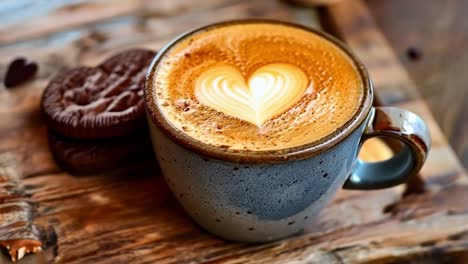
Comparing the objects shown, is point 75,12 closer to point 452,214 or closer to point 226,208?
point 226,208

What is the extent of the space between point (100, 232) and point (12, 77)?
0.35 metres

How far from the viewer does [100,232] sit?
2.80 ft

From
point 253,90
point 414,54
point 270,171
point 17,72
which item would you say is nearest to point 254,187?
point 270,171

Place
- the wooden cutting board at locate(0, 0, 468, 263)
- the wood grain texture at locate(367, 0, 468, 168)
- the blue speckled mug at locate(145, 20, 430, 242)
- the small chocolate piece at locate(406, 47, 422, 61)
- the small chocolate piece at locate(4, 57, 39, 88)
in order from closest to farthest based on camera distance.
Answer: the blue speckled mug at locate(145, 20, 430, 242), the wooden cutting board at locate(0, 0, 468, 263), the small chocolate piece at locate(4, 57, 39, 88), the wood grain texture at locate(367, 0, 468, 168), the small chocolate piece at locate(406, 47, 422, 61)

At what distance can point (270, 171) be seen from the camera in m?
0.70

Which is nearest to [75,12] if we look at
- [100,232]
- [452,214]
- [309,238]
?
[100,232]

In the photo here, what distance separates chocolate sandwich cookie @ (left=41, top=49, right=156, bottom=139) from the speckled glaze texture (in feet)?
0.43

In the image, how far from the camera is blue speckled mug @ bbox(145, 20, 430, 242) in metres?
0.70

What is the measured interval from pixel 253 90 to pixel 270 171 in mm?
144

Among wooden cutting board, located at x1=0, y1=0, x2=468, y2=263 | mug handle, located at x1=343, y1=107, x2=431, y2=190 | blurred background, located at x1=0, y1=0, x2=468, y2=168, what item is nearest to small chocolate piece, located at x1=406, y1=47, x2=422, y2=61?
blurred background, located at x1=0, y1=0, x2=468, y2=168

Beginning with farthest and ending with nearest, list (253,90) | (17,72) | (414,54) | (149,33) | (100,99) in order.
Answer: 1. (414,54)
2. (149,33)
3. (17,72)
4. (100,99)
5. (253,90)

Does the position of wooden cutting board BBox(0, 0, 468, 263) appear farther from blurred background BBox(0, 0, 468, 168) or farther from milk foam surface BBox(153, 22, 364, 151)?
milk foam surface BBox(153, 22, 364, 151)

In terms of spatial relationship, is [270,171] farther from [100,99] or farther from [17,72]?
[17,72]

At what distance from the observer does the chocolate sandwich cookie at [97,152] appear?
904 mm
